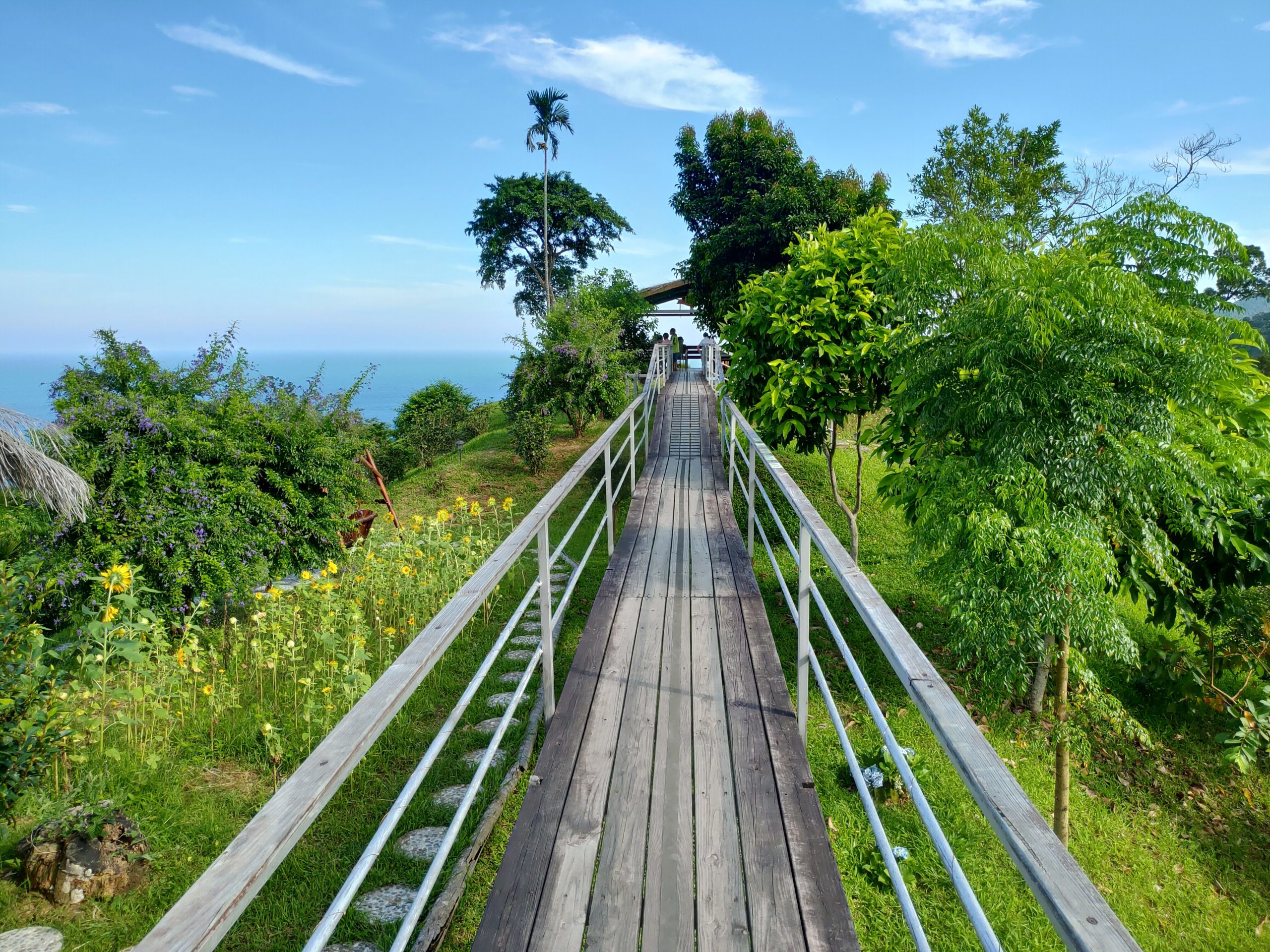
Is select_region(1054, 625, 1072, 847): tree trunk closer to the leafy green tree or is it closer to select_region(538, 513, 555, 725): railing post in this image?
the leafy green tree

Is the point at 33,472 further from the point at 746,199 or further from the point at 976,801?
the point at 746,199

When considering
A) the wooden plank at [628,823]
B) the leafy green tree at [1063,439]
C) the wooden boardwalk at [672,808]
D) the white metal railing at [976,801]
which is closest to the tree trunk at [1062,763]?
the leafy green tree at [1063,439]

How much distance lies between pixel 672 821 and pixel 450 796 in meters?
1.79

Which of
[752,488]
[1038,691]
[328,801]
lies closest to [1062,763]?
[1038,691]

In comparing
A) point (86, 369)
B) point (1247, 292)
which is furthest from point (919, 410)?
point (86, 369)

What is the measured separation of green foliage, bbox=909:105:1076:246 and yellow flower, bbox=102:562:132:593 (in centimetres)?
2488

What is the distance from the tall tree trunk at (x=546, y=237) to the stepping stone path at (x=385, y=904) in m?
31.3

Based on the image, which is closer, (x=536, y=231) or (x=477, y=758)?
(x=477, y=758)

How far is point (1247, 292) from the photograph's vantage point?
462 cm

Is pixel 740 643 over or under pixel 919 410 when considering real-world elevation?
under

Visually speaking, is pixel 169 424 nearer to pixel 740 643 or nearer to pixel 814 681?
pixel 740 643

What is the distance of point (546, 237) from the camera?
Answer: 1399 inches

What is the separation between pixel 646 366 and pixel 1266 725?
69.6 ft

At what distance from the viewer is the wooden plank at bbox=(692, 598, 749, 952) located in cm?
215
